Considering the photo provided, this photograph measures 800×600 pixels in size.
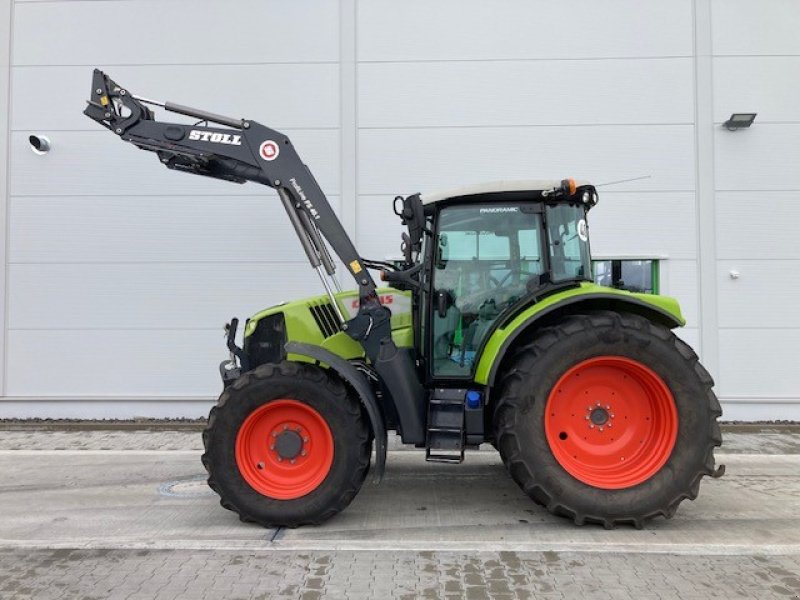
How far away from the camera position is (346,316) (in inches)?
172

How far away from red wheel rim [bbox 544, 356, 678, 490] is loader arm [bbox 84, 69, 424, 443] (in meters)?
1.05

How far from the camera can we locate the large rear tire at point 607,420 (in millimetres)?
3811

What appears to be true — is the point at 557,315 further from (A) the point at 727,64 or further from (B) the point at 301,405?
(A) the point at 727,64

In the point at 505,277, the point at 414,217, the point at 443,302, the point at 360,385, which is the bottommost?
the point at 360,385

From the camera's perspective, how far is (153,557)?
353cm

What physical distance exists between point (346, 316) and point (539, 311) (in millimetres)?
1454

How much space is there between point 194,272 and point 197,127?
12.8ft

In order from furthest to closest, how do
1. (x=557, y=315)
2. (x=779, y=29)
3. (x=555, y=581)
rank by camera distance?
(x=779, y=29) → (x=557, y=315) → (x=555, y=581)

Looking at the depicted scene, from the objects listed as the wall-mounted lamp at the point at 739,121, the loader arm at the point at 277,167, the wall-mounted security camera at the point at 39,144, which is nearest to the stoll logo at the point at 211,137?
the loader arm at the point at 277,167

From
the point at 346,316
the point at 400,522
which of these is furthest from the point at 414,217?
the point at 400,522

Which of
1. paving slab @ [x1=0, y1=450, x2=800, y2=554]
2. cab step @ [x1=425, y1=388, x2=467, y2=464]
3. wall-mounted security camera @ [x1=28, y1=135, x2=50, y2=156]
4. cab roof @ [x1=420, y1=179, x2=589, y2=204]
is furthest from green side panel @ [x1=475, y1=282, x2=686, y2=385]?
wall-mounted security camera @ [x1=28, y1=135, x2=50, y2=156]

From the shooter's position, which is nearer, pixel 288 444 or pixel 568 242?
pixel 288 444

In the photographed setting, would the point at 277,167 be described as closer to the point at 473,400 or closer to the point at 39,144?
the point at 473,400

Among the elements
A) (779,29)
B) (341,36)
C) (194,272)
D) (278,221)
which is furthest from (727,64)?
(194,272)
